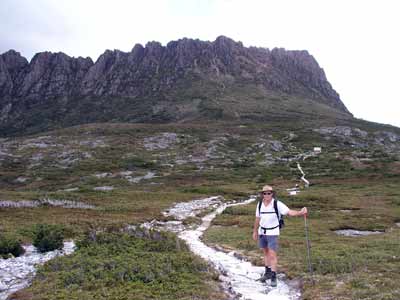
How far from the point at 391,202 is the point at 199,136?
9339cm

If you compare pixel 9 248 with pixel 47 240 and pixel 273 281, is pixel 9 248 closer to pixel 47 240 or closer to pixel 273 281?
pixel 47 240

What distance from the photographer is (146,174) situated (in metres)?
90.4

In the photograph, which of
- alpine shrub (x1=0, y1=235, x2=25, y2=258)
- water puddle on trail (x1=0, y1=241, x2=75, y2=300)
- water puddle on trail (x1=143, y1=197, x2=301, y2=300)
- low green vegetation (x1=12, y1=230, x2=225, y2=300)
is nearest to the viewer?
low green vegetation (x1=12, y1=230, x2=225, y2=300)

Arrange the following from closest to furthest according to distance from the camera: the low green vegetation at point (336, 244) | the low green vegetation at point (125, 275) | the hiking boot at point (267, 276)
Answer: the low green vegetation at point (125, 275) < the low green vegetation at point (336, 244) < the hiking boot at point (267, 276)

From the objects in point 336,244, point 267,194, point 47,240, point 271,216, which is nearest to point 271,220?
point 271,216

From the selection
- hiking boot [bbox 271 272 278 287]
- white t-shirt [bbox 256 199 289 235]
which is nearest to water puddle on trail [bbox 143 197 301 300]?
hiking boot [bbox 271 272 278 287]

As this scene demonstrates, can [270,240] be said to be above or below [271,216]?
below

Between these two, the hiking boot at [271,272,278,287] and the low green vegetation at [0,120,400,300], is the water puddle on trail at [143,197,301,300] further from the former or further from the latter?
the low green vegetation at [0,120,400,300]

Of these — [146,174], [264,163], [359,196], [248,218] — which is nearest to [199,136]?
[264,163]

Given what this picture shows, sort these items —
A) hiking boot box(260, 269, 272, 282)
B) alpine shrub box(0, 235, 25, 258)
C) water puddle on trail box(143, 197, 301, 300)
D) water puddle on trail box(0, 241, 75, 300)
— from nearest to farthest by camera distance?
water puddle on trail box(143, 197, 301, 300)
water puddle on trail box(0, 241, 75, 300)
hiking boot box(260, 269, 272, 282)
alpine shrub box(0, 235, 25, 258)

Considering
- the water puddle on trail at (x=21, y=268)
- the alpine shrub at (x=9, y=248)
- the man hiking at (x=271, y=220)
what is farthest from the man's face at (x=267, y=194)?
the alpine shrub at (x=9, y=248)

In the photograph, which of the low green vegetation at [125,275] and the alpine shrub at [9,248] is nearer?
the low green vegetation at [125,275]

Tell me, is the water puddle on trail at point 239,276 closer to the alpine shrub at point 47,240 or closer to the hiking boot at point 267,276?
the hiking boot at point 267,276

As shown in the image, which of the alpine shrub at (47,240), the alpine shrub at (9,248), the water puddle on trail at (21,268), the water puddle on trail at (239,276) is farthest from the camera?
the alpine shrub at (47,240)
